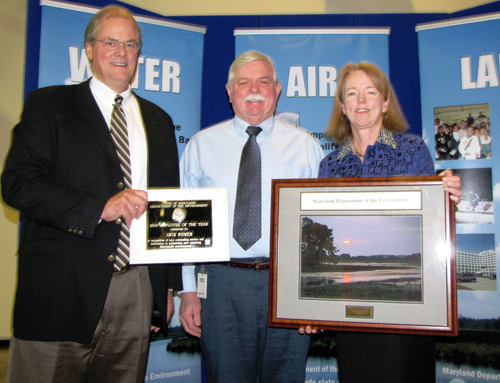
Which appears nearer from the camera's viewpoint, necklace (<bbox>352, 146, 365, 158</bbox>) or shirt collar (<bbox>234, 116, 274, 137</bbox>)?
necklace (<bbox>352, 146, 365, 158</bbox>)

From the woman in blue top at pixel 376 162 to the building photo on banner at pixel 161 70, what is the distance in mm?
1678

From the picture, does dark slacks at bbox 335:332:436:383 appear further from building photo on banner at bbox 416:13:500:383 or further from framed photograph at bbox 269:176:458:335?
building photo on banner at bbox 416:13:500:383

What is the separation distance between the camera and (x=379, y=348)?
1968mm

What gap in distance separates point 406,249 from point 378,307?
315 millimetres

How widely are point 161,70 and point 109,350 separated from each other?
2.49 meters

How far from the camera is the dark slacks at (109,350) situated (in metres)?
1.89

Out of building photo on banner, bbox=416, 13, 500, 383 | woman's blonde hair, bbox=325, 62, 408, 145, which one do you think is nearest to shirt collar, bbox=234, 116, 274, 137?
woman's blonde hair, bbox=325, 62, 408, 145

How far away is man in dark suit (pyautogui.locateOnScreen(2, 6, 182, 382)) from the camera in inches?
72.5

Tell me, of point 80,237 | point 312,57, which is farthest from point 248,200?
point 312,57

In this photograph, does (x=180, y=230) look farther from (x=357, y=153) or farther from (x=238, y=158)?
(x=357, y=153)

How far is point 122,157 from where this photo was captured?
2.07 m

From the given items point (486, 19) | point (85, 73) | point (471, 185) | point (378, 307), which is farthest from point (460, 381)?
point (85, 73)

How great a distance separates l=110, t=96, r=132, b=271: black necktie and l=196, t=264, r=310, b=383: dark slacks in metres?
0.59

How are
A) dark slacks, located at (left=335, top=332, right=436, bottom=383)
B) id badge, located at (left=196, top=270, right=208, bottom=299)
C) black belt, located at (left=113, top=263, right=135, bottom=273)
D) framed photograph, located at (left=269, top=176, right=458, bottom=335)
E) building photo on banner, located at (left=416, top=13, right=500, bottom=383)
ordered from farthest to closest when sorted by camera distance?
building photo on banner, located at (left=416, top=13, right=500, bottom=383), id badge, located at (left=196, top=270, right=208, bottom=299), black belt, located at (left=113, top=263, right=135, bottom=273), dark slacks, located at (left=335, top=332, right=436, bottom=383), framed photograph, located at (left=269, top=176, right=458, bottom=335)
